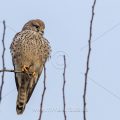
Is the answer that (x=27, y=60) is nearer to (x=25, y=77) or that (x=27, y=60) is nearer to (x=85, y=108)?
(x=25, y=77)

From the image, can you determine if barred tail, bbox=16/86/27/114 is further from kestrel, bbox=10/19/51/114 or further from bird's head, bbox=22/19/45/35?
bird's head, bbox=22/19/45/35

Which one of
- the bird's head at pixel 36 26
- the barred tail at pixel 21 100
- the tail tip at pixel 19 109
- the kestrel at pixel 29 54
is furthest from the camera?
the bird's head at pixel 36 26

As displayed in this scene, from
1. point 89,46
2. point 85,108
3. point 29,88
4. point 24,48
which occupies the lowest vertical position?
point 29,88

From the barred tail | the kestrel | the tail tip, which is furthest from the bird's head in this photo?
the tail tip

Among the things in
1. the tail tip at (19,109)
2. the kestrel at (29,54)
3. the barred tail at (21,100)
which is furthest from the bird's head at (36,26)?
the tail tip at (19,109)

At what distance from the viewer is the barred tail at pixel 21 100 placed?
4.79 m

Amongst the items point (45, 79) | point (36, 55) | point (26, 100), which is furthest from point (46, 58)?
point (45, 79)

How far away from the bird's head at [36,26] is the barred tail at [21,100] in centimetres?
103

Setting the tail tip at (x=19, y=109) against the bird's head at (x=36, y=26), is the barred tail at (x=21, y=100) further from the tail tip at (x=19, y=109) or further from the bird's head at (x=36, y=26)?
the bird's head at (x=36, y=26)

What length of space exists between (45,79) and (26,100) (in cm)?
255

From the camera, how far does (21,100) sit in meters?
5.28

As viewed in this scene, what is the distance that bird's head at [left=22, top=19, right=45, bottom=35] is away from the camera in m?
6.34

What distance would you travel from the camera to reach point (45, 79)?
2.84m

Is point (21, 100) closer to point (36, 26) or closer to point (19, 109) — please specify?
point (19, 109)
